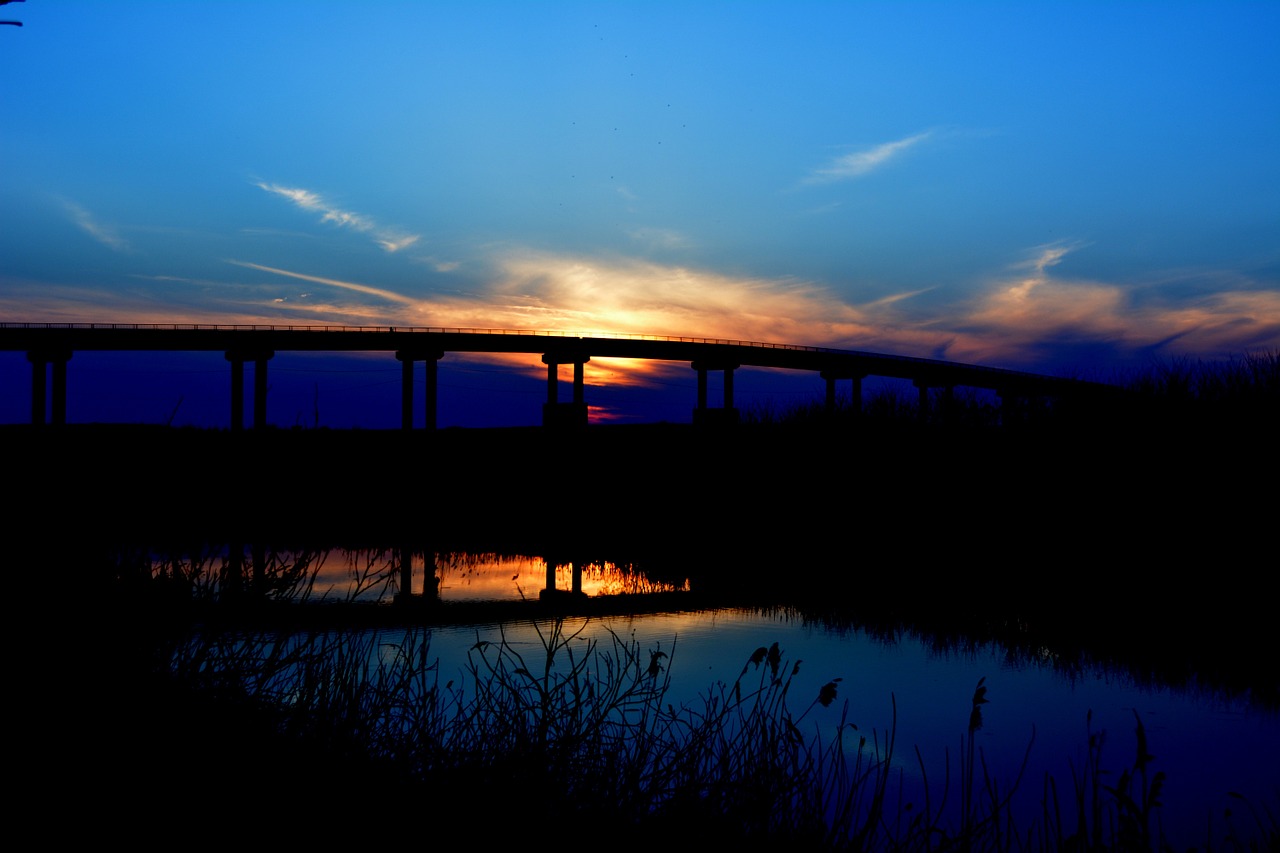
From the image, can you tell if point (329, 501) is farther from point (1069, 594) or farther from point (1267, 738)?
point (1267, 738)

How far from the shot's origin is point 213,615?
7.66 m

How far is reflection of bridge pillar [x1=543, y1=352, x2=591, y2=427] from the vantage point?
219ft

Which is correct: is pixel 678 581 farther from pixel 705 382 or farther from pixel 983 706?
pixel 705 382

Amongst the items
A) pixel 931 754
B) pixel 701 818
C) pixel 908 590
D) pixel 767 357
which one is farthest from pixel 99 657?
pixel 767 357

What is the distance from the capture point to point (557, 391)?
241ft

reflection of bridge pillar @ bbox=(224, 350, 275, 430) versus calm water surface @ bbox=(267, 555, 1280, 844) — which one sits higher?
reflection of bridge pillar @ bbox=(224, 350, 275, 430)

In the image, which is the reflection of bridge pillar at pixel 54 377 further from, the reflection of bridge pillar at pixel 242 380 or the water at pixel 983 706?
the water at pixel 983 706

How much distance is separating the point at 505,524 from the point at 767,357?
52533 mm

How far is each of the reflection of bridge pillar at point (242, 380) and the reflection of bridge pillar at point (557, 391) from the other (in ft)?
59.0

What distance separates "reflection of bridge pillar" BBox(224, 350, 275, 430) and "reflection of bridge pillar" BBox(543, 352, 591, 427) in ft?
59.0

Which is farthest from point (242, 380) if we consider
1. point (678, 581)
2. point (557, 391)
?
point (678, 581)

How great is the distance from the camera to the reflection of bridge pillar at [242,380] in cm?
6219

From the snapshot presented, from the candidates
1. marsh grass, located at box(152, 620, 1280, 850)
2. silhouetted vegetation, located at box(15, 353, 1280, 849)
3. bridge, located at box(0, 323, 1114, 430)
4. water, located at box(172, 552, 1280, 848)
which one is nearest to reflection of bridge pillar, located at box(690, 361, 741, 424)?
bridge, located at box(0, 323, 1114, 430)

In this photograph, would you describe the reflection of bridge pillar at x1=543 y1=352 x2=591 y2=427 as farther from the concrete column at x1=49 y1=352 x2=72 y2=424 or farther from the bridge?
the concrete column at x1=49 y1=352 x2=72 y2=424
